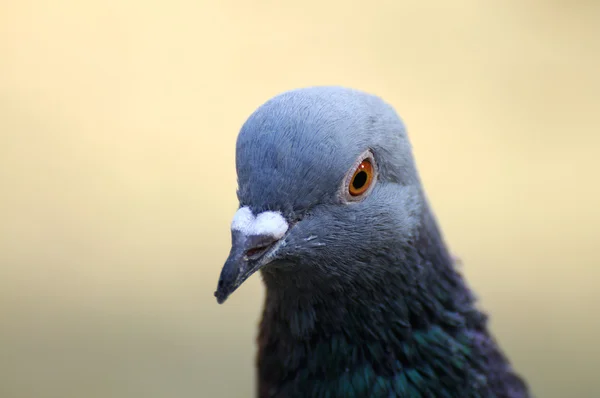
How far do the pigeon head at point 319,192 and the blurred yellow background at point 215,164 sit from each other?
503cm

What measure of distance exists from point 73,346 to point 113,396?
0.77 m

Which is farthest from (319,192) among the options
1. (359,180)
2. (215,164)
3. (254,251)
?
(215,164)

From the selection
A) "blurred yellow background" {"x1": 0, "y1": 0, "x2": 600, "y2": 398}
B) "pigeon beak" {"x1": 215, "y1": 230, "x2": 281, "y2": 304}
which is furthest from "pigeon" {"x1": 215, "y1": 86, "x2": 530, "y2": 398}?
"blurred yellow background" {"x1": 0, "y1": 0, "x2": 600, "y2": 398}

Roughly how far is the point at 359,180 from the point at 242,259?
69 cm

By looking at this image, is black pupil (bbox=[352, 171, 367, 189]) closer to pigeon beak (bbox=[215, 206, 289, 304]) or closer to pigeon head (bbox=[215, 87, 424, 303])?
pigeon head (bbox=[215, 87, 424, 303])

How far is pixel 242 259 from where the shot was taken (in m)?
2.91

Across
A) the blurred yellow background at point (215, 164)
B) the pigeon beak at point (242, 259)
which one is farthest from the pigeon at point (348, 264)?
the blurred yellow background at point (215, 164)

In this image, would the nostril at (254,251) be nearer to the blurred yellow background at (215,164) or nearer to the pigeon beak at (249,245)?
the pigeon beak at (249,245)

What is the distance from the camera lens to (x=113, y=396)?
8055mm

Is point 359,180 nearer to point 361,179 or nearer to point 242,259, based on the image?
point 361,179

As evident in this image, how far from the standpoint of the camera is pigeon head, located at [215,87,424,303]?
3041 mm

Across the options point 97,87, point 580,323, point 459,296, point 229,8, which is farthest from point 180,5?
point 459,296

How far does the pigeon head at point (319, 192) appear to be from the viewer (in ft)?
9.98

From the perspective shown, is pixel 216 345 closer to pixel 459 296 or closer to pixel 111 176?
pixel 111 176
